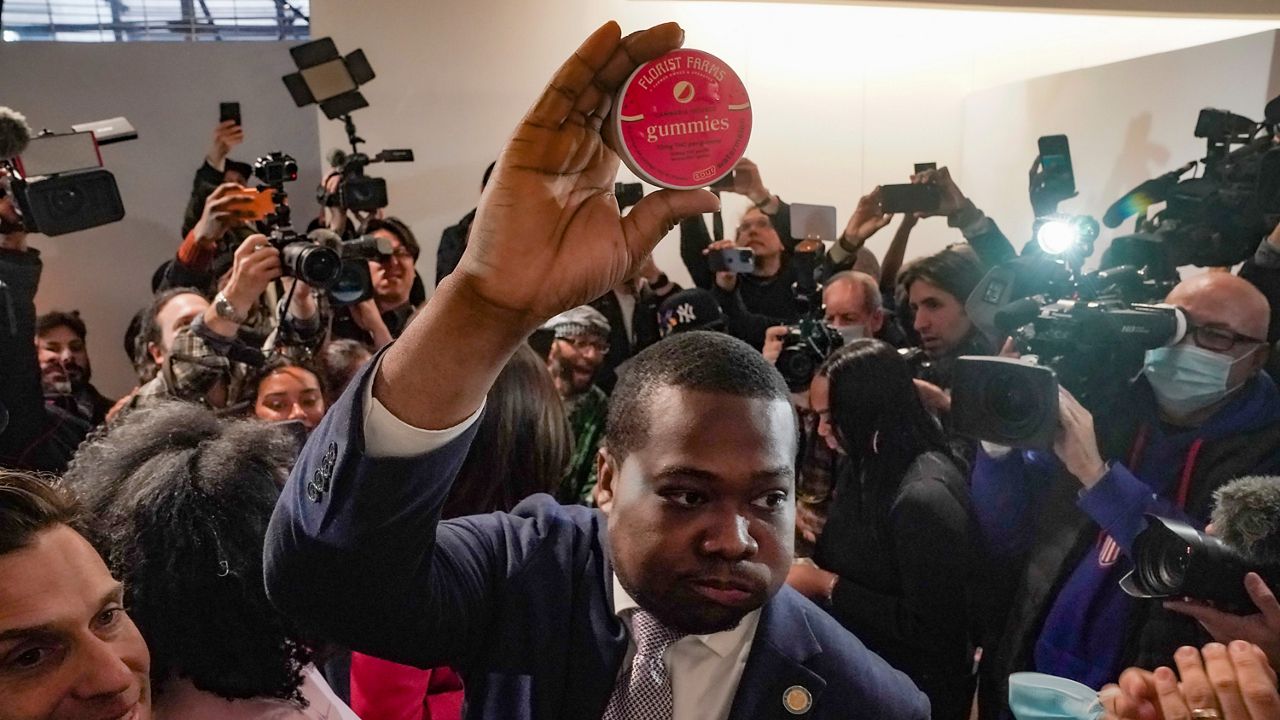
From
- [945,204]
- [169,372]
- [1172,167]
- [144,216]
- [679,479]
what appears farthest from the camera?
[144,216]

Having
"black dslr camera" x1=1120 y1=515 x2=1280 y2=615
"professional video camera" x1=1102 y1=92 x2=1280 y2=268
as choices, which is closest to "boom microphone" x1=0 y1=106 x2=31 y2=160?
"black dslr camera" x1=1120 y1=515 x2=1280 y2=615

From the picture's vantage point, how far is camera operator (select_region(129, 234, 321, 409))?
2.44m

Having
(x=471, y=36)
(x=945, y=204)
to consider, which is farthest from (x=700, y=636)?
(x=471, y=36)

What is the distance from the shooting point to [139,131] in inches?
180

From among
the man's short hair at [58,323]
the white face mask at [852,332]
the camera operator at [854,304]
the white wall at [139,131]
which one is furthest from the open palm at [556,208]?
the white wall at [139,131]

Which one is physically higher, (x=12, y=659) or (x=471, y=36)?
(x=471, y=36)

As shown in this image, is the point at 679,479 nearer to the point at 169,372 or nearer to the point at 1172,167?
the point at 169,372

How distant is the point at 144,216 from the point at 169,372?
2.46 meters

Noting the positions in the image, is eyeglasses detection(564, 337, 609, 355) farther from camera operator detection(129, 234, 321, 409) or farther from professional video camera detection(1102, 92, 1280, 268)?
professional video camera detection(1102, 92, 1280, 268)

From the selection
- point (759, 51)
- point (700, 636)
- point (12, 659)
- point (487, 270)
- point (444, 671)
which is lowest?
point (444, 671)

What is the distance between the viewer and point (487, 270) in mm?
847

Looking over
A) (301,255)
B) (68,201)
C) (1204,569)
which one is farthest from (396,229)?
(1204,569)

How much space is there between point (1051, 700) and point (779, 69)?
12.9 ft

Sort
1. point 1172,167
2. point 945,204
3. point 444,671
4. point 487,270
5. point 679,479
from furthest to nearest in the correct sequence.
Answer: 1. point 1172,167
2. point 945,204
3. point 444,671
4. point 679,479
5. point 487,270
